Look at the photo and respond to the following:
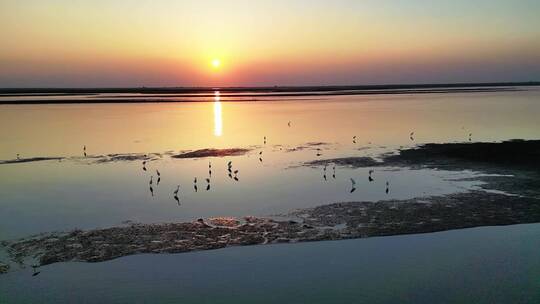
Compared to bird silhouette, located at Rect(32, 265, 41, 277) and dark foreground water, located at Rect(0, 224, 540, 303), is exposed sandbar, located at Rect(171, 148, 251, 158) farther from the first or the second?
bird silhouette, located at Rect(32, 265, 41, 277)

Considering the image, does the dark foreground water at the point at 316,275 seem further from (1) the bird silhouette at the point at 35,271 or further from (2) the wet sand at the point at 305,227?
(2) the wet sand at the point at 305,227

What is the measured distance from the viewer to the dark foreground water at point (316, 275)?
1030cm

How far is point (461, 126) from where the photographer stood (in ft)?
147

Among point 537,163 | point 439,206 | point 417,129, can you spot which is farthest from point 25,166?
point 417,129

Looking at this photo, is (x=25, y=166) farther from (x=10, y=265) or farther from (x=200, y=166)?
(x=10, y=265)

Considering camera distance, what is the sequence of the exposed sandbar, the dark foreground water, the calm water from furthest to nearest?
the exposed sandbar
the calm water
the dark foreground water

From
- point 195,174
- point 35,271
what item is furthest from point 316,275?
point 195,174

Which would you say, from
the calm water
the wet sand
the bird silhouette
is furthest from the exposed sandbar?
the bird silhouette

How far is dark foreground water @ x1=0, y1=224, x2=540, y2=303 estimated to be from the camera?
1030cm

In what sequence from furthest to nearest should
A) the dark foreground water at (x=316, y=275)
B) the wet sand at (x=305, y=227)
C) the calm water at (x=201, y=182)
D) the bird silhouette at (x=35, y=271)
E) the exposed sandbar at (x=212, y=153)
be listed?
1. the exposed sandbar at (x=212, y=153)
2. the wet sand at (x=305, y=227)
3. the calm water at (x=201, y=182)
4. the bird silhouette at (x=35, y=271)
5. the dark foreground water at (x=316, y=275)

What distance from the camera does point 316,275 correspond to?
37.6 feet

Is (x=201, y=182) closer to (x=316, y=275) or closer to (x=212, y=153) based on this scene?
(x=212, y=153)

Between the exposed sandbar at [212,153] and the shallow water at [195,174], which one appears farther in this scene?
the exposed sandbar at [212,153]

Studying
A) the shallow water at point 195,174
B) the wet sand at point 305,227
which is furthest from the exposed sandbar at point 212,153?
the wet sand at point 305,227
